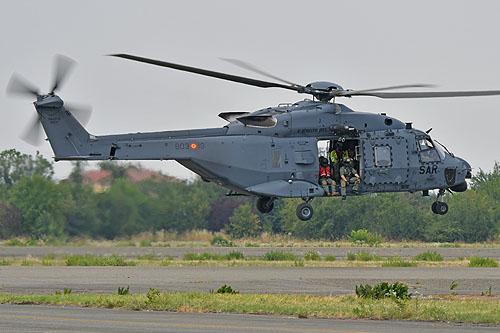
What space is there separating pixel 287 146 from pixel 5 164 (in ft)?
64.5

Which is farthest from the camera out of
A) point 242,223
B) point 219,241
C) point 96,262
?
point 219,241

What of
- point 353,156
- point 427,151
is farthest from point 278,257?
point 427,151

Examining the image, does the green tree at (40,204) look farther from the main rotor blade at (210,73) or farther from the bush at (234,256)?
the main rotor blade at (210,73)

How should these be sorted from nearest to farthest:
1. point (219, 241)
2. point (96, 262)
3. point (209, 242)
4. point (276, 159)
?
point (276, 159), point (96, 262), point (219, 241), point (209, 242)

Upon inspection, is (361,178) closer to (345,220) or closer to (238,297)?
(238,297)

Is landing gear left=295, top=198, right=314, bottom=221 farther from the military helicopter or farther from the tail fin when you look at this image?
the tail fin

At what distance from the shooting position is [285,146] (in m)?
38.9

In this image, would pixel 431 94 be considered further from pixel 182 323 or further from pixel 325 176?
pixel 182 323

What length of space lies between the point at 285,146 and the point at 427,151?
672 centimetres

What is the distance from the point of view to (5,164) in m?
51.6

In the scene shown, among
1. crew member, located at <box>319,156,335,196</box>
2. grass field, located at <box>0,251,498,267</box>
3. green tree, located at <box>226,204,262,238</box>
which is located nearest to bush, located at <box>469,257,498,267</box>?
grass field, located at <box>0,251,498,267</box>

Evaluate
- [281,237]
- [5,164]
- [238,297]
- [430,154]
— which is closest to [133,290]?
[238,297]

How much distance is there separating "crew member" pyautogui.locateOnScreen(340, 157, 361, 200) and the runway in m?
3.60

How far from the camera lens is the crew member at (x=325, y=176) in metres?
39.4
